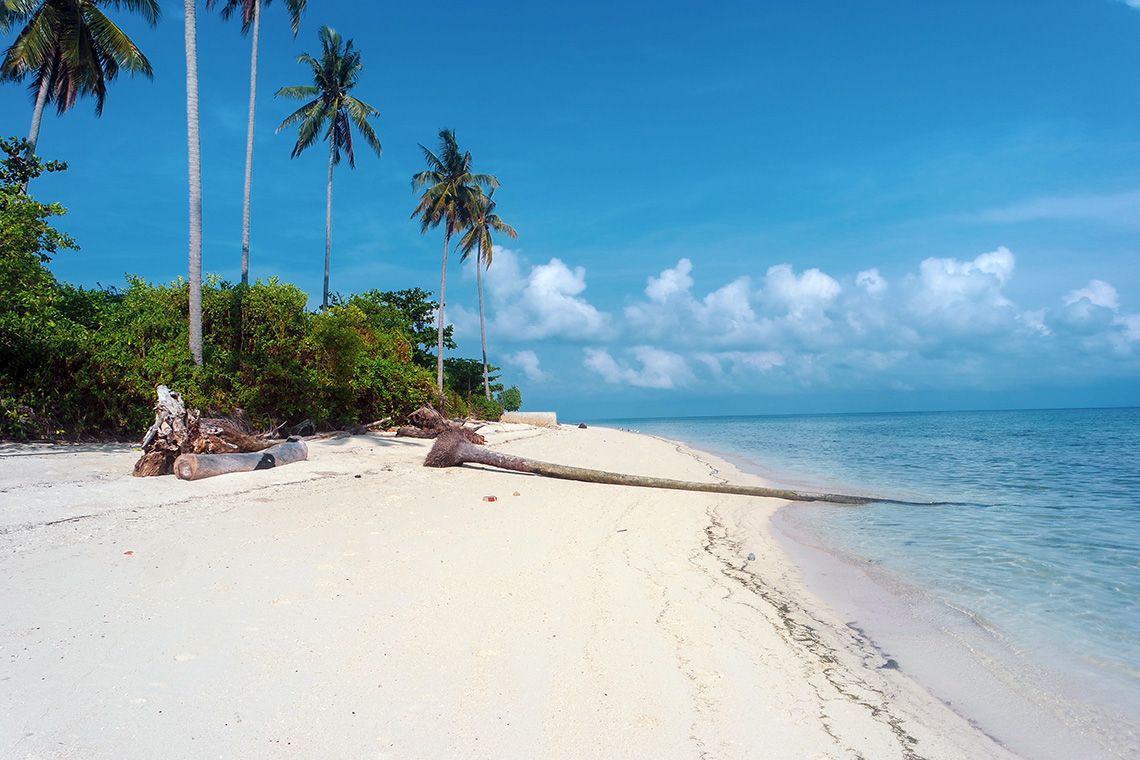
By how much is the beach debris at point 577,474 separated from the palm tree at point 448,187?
69.9 ft

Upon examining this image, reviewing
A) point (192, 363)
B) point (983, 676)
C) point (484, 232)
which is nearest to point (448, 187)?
point (484, 232)

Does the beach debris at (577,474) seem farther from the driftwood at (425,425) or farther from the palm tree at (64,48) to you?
the palm tree at (64,48)

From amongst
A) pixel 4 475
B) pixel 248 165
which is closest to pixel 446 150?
pixel 248 165

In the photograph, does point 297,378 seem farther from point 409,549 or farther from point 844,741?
point 844,741

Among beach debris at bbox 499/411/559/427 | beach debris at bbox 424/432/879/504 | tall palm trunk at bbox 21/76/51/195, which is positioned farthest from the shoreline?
beach debris at bbox 499/411/559/427

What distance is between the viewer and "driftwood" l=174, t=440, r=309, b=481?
321 inches

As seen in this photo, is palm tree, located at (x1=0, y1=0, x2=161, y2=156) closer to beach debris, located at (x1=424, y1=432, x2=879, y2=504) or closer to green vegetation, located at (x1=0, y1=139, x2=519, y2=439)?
green vegetation, located at (x1=0, y1=139, x2=519, y2=439)

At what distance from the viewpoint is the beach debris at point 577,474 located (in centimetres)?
1079

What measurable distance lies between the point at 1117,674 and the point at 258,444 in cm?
1139

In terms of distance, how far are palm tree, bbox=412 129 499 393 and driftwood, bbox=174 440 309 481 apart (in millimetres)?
21743

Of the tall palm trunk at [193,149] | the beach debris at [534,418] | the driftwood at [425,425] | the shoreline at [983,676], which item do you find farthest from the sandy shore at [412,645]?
the beach debris at [534,418]

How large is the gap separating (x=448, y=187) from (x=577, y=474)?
2532 centimetres

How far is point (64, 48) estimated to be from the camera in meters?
16.8

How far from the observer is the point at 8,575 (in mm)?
4195
